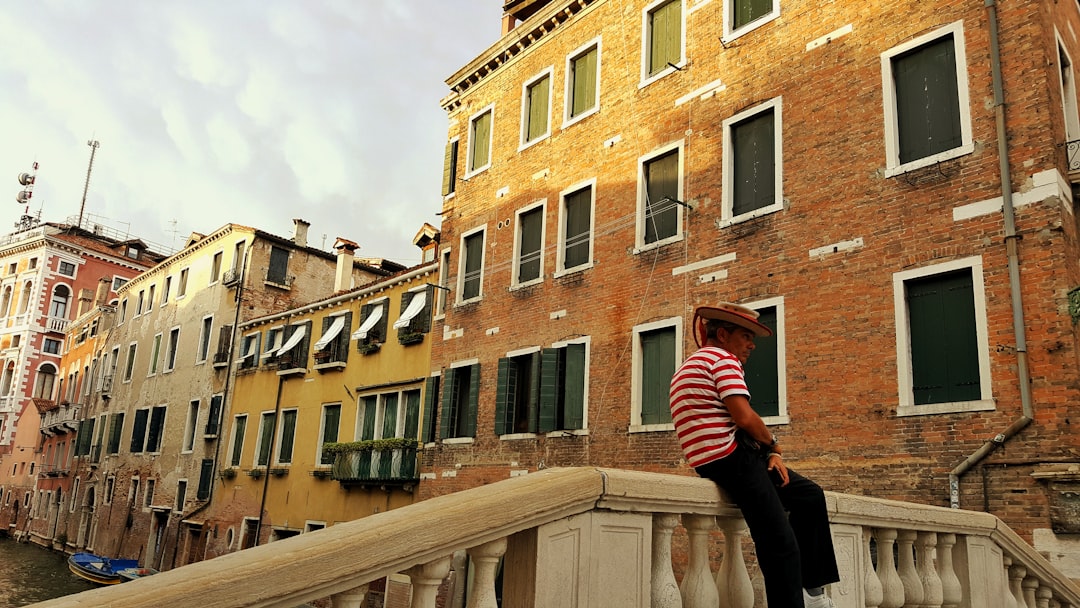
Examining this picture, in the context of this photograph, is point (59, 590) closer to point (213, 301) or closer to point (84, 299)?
point (213, 301)

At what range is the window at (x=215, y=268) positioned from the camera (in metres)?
30.6

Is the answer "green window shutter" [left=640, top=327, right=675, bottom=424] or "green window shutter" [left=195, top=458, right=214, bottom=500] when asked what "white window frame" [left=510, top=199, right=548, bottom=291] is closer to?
"green window shutter" [left=640, top=327, right=675, bottom=424]

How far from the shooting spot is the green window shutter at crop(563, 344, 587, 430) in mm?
14180

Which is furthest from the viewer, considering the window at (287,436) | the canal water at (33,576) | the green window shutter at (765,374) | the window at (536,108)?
the canal water at (33,576)

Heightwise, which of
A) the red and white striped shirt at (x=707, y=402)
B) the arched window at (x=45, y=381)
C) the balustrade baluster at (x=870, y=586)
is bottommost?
the balustrade baluster at (x=870, y=586)

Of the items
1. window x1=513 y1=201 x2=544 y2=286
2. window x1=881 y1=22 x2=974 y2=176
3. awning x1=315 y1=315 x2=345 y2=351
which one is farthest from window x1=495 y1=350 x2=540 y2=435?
awning x1=315 y1=315 x2=345 y2=351

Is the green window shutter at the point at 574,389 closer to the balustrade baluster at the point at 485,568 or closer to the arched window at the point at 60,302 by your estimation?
the balustrade baluster at the point at 485,568

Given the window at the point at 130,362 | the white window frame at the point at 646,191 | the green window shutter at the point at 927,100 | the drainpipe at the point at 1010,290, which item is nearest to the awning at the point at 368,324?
the white window frame at the point at 646,191

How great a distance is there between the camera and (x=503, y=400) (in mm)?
15859

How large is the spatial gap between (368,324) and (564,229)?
7.79 metres

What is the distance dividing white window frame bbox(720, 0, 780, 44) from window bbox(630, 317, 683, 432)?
463cm

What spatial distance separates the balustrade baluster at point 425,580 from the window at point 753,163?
403 inches

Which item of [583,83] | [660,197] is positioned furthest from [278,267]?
[660,197]

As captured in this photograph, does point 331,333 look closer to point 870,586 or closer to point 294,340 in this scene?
point 294,340
